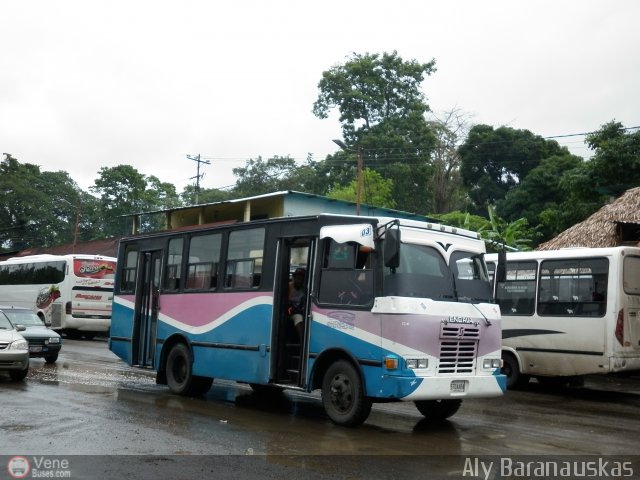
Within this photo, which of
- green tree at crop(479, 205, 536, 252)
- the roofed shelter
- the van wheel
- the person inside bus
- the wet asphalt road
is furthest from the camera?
green tree at crop(479, 205, 536, 252)

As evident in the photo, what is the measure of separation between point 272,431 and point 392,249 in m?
2.80

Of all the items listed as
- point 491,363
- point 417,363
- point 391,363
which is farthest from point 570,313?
point 391,363

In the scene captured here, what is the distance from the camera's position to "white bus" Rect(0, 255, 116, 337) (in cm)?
2892

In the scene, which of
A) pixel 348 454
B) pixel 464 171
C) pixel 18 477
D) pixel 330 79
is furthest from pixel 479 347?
pixel 330 79

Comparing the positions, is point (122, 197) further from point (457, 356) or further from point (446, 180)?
point (457, 356)

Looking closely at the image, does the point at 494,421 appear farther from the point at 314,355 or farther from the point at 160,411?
the point at 160,411

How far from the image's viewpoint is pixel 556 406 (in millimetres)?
13109

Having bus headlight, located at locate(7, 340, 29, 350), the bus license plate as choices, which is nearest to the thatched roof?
the bus license plate

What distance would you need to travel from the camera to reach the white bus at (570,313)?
1393cm

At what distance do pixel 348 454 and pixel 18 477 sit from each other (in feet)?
11.0

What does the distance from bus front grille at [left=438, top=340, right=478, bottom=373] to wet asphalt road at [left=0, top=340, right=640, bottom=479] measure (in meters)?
0.86

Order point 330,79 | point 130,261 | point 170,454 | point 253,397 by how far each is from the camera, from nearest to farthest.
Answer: point 170,454 → point 253,397 → point 130,261 → point 330,79

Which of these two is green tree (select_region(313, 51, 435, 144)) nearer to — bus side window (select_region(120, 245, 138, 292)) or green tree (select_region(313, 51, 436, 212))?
green tree (select_region(313, 51, 436, 212))

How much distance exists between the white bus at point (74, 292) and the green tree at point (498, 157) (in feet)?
99.0
